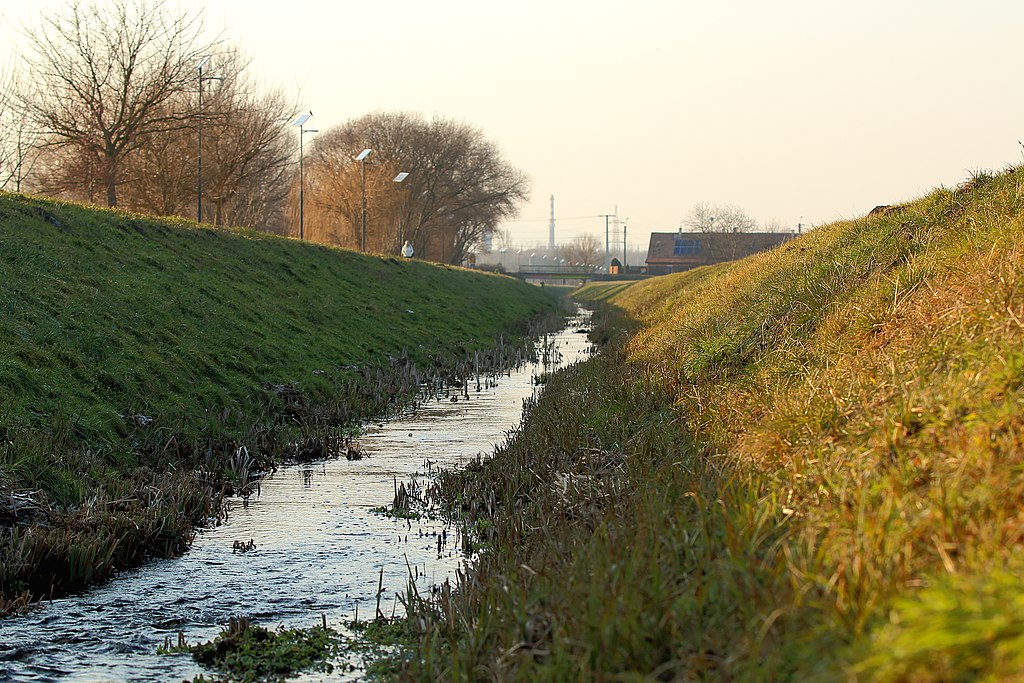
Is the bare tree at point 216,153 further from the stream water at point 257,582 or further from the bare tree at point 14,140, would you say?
the stream water at point 257,582

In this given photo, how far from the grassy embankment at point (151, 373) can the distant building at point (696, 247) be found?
67.2 m

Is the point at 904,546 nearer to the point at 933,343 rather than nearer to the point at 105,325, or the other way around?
the point at 933,343

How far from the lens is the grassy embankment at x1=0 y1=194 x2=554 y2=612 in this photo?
7602mm

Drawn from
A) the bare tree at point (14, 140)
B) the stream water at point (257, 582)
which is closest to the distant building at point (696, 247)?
the bare tree at point (14, 140)

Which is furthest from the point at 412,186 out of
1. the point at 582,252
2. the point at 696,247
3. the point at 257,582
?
the point at 582,252

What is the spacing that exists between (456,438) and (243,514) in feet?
14.7

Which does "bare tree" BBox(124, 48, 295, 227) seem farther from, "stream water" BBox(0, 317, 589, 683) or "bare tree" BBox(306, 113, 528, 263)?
"stream water" BBox(0, 317, 589, 683)

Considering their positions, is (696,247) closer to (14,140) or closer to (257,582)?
(14,140)

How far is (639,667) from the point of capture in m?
4.03

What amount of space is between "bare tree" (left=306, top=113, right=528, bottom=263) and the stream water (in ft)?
186

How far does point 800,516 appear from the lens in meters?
5.07

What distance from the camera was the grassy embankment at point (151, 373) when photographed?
299 inches

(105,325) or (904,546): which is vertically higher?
(105,325)

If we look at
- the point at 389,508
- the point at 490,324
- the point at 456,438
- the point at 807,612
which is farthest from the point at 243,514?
the point at 490,324
